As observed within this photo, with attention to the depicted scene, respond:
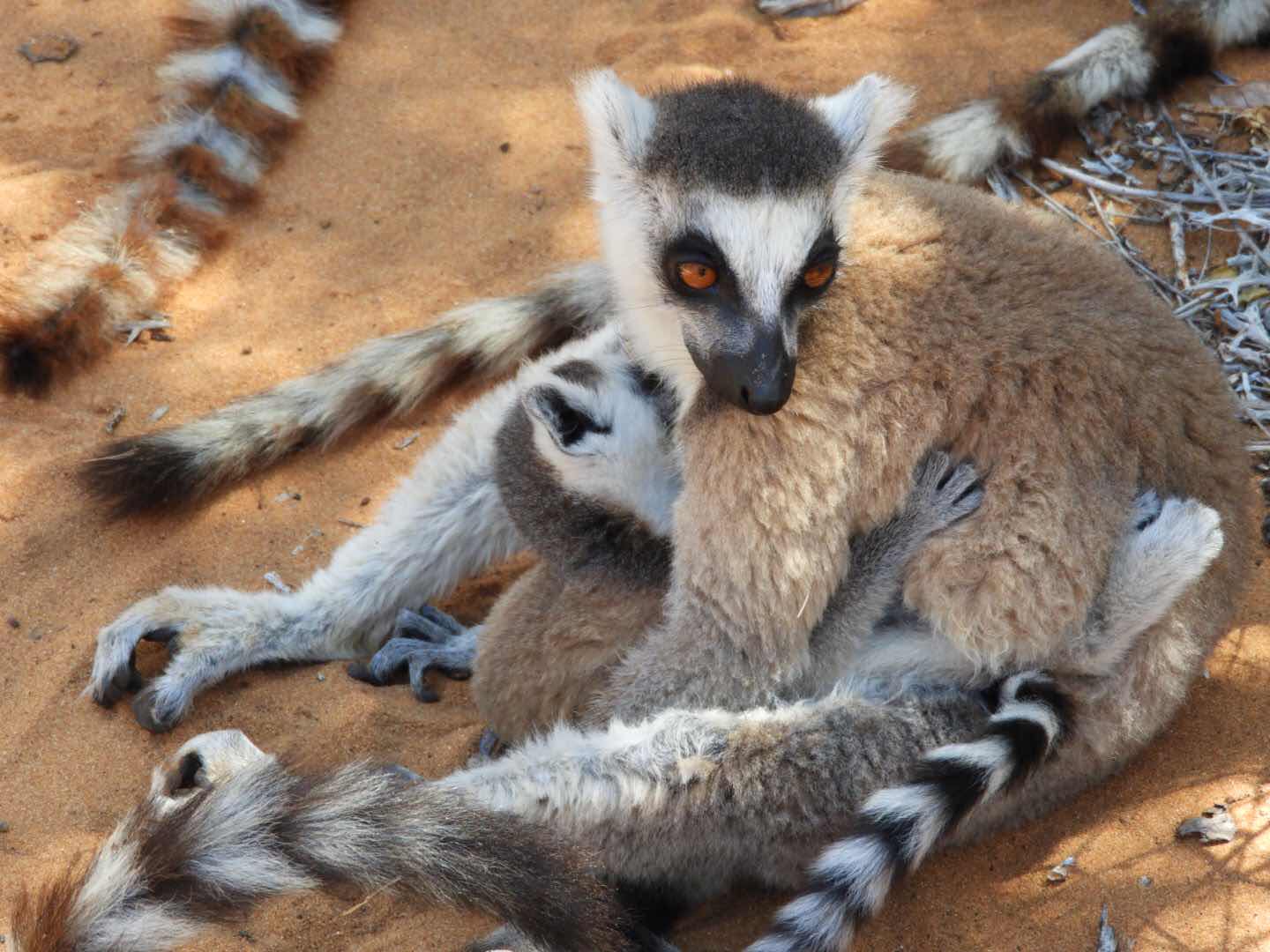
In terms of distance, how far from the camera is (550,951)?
293cm

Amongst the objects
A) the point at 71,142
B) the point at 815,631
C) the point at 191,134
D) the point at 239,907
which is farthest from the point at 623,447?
the point at 71,142

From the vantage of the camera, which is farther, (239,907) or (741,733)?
(741,733)

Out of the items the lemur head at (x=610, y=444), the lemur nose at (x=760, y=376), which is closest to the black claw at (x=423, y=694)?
the lemur head at (x=610, y=444)

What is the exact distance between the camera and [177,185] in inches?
229

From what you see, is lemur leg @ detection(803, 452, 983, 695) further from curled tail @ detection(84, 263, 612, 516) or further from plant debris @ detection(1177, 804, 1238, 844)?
curled tail @ detection(84, 263, 612, 516)

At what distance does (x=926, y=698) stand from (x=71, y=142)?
482 centimetres

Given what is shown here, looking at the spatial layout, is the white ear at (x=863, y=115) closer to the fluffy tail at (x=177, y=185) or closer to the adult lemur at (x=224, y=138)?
the adult lemur at (x=224, y=138)

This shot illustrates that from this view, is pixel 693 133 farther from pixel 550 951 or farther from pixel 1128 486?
pixel 550 951

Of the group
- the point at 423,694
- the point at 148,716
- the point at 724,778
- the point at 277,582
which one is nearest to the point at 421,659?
the point at 423,694

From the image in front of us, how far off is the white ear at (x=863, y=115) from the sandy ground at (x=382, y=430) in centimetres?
185

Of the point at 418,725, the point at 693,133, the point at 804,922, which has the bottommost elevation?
the point at 418,725

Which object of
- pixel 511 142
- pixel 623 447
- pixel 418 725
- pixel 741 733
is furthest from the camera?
pixel 511 142

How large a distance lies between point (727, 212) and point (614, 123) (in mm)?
533

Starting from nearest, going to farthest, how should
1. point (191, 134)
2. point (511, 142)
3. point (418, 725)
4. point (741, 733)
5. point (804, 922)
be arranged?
1. point (804, 922)
2. point (741, 733)
3. point (418, 725)
4. point (191, 134)
5. point (511, 142)
